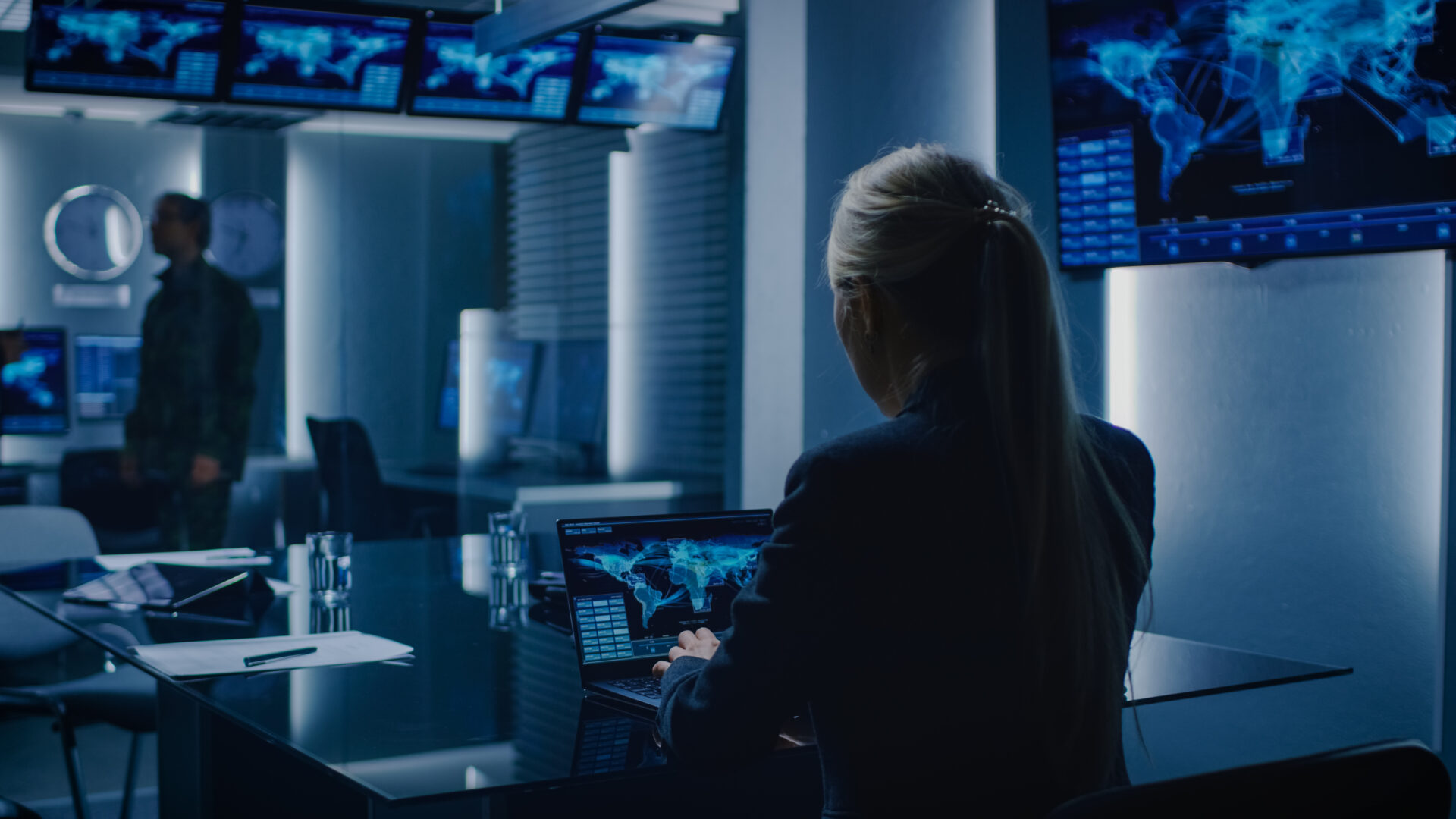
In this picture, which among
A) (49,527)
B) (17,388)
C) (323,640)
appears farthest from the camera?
(17,388)

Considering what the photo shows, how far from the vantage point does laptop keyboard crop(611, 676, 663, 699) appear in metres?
1.56

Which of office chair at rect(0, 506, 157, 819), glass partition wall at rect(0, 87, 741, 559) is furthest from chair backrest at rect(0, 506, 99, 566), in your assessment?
glass partition wall at rect(0, 87, 741, 559)

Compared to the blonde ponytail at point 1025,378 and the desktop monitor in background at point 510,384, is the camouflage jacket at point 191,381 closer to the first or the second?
the desktop monitor in background at point 510,384

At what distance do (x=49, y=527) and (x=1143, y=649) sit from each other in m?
2.71

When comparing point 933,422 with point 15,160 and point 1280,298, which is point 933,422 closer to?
point 1280,298

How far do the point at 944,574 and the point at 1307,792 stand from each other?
0.34 metres

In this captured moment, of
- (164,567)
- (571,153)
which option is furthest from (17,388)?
(164,567)

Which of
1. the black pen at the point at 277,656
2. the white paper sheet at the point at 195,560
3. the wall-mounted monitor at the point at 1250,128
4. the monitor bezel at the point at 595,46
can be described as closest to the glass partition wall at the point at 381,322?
the monitor bezel at the point at 595,46

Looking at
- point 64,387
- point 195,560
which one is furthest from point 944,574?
point 64,387

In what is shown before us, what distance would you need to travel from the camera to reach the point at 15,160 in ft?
17.7

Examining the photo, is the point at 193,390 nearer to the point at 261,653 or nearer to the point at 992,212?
the point at 261,653

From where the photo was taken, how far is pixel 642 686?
5.29 feet

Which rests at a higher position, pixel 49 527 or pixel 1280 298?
pixel 1280 298

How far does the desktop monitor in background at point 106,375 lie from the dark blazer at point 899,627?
4.89m
